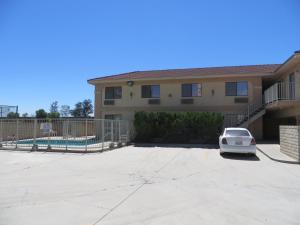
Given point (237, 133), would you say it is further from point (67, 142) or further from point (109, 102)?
point (109, 102)

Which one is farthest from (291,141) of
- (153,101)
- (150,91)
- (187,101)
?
(150,91)

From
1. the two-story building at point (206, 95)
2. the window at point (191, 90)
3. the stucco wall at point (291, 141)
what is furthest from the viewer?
the window at point (191, 90)

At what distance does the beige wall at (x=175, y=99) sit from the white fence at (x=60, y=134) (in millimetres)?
6511

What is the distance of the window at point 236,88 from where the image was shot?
23.2 metres

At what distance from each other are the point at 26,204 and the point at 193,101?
1953 cm

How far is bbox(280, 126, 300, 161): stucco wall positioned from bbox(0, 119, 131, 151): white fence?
9734 mm

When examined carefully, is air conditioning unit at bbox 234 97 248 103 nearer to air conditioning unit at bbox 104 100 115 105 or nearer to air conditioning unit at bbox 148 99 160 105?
air conditioning unit at bbox 148 99 160 105

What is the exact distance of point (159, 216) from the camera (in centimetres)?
529

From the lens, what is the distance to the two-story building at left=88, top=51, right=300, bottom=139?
2264cm

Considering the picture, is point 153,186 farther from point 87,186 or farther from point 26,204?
point 26,204

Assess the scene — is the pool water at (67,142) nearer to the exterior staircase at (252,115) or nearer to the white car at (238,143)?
the white car at (238,143)

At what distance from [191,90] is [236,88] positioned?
12.2 feet

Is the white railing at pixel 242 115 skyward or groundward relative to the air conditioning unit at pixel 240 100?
groundward

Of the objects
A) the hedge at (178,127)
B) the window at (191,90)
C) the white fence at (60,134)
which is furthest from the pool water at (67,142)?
the window at (191,90)
